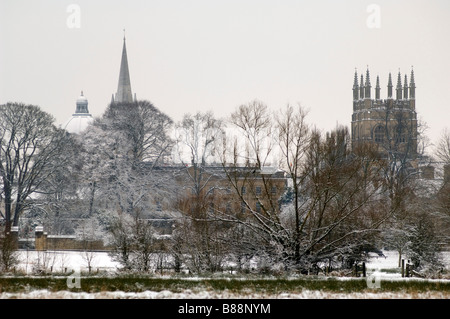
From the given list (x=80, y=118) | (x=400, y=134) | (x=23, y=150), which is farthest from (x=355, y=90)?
(x=23, y=150)

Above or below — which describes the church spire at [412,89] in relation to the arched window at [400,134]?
above

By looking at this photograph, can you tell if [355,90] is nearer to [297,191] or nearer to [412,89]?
[412,89]

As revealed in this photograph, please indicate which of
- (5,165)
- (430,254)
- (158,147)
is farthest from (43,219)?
(430,254)

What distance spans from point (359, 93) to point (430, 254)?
270 feet

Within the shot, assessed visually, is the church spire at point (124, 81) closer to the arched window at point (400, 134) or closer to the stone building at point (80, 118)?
the stone building at point (80, 118)

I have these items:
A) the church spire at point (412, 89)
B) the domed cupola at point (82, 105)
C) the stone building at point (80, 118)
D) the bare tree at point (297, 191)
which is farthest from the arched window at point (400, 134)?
the domed cupola at point (82, 105)

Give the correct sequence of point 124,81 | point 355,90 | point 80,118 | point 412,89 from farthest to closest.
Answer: point 80,118
point 124,81
point 355,90
point 412,89

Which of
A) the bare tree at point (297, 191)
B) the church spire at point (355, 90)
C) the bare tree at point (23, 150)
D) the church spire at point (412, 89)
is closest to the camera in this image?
the bare tree at point (297, 191)

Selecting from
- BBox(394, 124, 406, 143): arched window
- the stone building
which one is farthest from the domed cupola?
BBox(394, 124, 406, 143): arched window

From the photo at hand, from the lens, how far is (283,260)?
2534cm

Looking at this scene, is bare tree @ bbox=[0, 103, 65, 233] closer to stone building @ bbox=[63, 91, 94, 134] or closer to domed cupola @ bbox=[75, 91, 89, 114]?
stone building @ bbox=[63, 91, 94, 134]

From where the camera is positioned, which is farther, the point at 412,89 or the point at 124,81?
the point at 124,81

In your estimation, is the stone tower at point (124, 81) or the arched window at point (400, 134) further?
the stone tower at point (124, 81)
